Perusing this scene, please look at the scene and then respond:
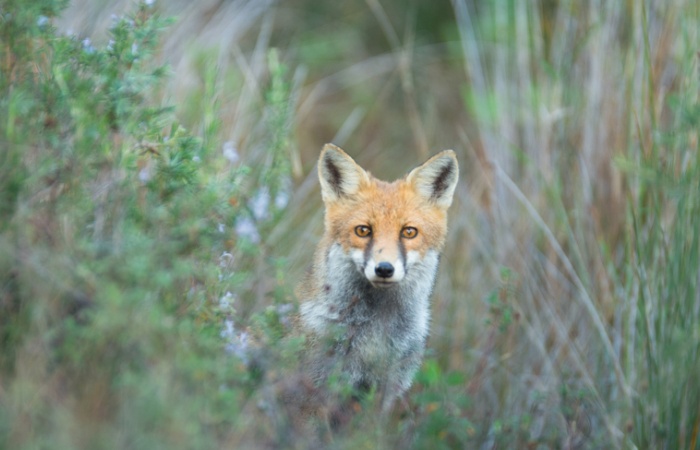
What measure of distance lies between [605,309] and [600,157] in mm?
1068

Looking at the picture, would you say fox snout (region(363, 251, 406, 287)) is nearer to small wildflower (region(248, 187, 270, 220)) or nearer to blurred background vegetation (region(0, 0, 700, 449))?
Result: blurred background vegetation (region(0, 0, 700, 449))

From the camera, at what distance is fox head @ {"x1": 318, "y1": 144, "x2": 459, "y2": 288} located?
164 inches

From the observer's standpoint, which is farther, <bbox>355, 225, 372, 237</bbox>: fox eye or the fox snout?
<bbox>355, 225, 372, 237</bbox>: fox eye

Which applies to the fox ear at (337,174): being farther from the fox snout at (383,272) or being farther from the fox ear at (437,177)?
the fox snout at (383,272)

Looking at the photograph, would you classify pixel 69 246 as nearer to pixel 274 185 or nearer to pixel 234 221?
pixel 234 221

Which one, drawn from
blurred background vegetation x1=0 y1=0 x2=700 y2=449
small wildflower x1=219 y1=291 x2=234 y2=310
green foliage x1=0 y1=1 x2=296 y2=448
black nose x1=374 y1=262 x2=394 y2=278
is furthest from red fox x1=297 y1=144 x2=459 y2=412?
green foliage x1=0 y1=1 x2=296 y2=448

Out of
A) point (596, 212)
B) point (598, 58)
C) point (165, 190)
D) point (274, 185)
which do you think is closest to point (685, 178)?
point (596, 212)

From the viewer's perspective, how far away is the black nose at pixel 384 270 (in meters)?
4.02

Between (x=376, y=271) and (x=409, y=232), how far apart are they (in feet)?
1.47

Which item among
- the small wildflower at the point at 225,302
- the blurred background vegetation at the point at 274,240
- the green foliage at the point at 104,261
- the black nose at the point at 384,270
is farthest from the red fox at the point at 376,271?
the green foliage at the point at 104,261

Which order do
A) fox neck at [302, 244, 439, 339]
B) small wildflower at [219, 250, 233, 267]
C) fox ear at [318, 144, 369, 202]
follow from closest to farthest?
small wildflower at [219, 250, 233, 267] < fox neck at [302, 244, 439, 339] < fox ear at [318, 144, 369, 202]

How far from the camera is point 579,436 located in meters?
4.67

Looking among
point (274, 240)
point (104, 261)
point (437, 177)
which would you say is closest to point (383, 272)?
point (437, 177)

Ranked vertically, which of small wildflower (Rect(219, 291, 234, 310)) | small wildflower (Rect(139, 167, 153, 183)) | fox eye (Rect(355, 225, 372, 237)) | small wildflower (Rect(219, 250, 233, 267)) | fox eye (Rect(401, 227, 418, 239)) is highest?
small wildflower (Rect(139, 167, 153, 183))
